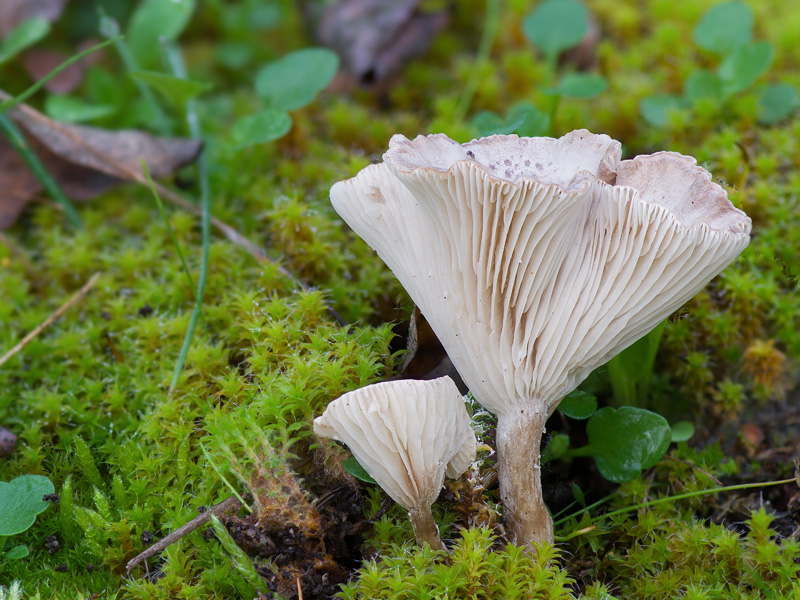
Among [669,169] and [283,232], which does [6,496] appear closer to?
[283,232]

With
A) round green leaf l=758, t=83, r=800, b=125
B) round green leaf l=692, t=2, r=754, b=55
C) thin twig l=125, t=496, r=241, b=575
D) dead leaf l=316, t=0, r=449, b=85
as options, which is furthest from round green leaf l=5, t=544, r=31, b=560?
round green leaf l=692, t=2, r=754, b=55

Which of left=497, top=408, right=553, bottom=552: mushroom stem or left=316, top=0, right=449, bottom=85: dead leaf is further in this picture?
left=316, top=0, right=449, bottom=85: dead leaf

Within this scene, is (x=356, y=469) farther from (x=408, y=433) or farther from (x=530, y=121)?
(x=530, y=121)

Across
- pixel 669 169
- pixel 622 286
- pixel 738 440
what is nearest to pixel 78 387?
pixel 622 286

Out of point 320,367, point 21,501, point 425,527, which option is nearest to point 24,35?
point 21,501

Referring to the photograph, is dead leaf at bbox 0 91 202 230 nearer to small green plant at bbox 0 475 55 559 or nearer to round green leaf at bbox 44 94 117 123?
round green leaf at bbox 44 94 117 123

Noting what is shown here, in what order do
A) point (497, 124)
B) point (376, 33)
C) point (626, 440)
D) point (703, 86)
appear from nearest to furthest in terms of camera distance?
point (626, 440) → point (497, 124) → point (703, 86) → point (376, 33)
